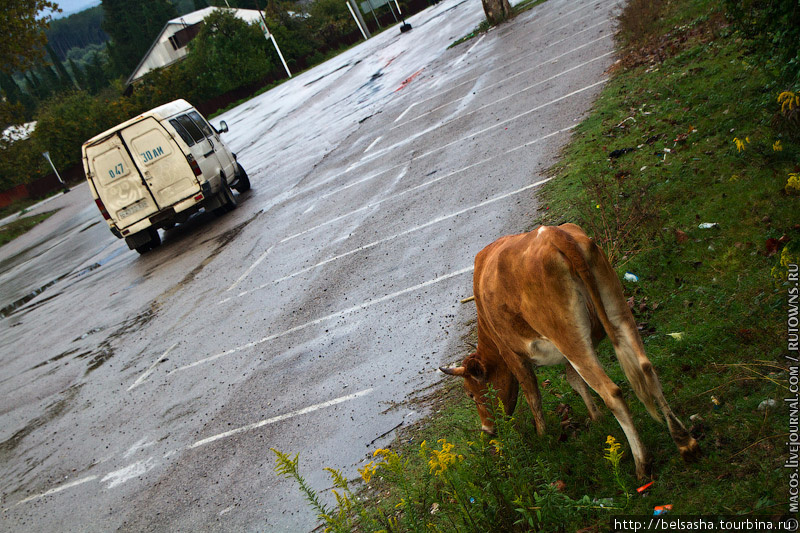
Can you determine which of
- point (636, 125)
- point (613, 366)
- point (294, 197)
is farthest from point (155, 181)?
point (613, 366)

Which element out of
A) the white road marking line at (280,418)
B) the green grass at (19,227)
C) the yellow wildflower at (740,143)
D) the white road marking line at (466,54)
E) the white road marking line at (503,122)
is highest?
the green grass at (19,227)

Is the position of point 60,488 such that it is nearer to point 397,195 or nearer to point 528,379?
point 528,379

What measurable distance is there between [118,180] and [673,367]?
1449 cm

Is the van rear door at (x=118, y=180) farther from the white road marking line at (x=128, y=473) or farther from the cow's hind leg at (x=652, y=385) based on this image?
the cow's hind leg at (x=652, y=385)

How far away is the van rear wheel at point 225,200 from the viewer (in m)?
16.9

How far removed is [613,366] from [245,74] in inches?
2273

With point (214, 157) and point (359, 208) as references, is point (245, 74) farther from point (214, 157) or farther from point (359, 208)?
point (359, 208)

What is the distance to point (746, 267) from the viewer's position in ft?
17.1

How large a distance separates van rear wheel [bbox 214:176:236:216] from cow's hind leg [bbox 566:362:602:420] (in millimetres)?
13701

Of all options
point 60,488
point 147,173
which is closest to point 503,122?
point 147,173

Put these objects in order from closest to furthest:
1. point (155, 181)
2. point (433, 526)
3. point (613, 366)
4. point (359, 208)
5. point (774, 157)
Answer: point (433, 526) → point (613, 366) → point (774, 157) → point (359, 208) → point (155, 181)

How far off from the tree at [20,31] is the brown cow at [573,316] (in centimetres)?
2663

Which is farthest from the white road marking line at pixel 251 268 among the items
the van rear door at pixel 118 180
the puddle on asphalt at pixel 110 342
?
the van rear door at pixel 118 180

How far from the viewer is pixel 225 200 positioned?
1712cm
